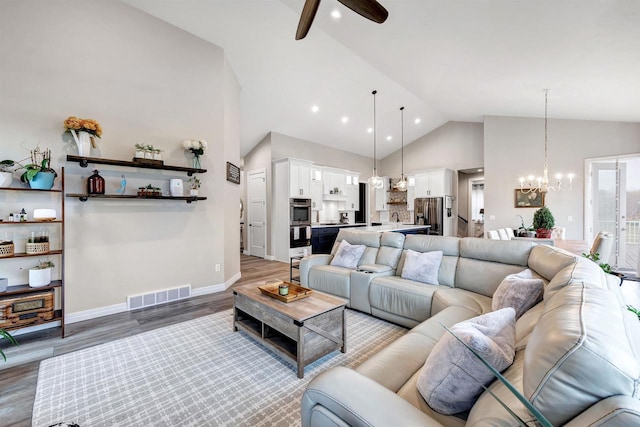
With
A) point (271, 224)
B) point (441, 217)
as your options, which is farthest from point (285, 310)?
point (441, 217)

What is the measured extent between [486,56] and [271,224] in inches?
207

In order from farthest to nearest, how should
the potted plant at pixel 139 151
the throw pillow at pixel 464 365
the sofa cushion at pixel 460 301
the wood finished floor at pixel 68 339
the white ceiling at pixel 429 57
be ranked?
1. the potted plant at pixel 139 151
2. the white ceiling at pixel 429 57
3. the sofa cushion at pixel 460 301
4. the wood finished floor at pixel 68 339
5. the throw pillow at pixel 464 365

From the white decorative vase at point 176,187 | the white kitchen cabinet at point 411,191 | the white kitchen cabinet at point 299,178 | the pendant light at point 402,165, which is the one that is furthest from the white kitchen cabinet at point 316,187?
the white decorative vase at point 176,187

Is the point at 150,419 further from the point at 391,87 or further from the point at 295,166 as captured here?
the point at 391,87

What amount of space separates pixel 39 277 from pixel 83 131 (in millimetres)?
1603

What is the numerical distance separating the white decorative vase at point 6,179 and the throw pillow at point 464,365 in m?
3.87

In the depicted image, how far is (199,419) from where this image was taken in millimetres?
1689

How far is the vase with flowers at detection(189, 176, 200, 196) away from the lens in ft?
12.5

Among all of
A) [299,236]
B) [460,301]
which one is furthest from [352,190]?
[460,301]

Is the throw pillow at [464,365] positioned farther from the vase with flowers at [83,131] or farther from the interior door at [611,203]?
the interior door at [611,203]

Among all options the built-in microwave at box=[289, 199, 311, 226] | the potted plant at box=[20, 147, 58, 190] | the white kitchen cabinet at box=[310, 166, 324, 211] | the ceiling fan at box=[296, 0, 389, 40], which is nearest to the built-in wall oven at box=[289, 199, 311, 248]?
the built-in microwave at box=[289, 199, 311, 226]

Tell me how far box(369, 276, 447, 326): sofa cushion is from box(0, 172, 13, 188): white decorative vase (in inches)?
152

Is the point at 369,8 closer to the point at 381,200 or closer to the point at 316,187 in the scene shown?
the point at 316,187

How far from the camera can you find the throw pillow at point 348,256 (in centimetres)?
366
